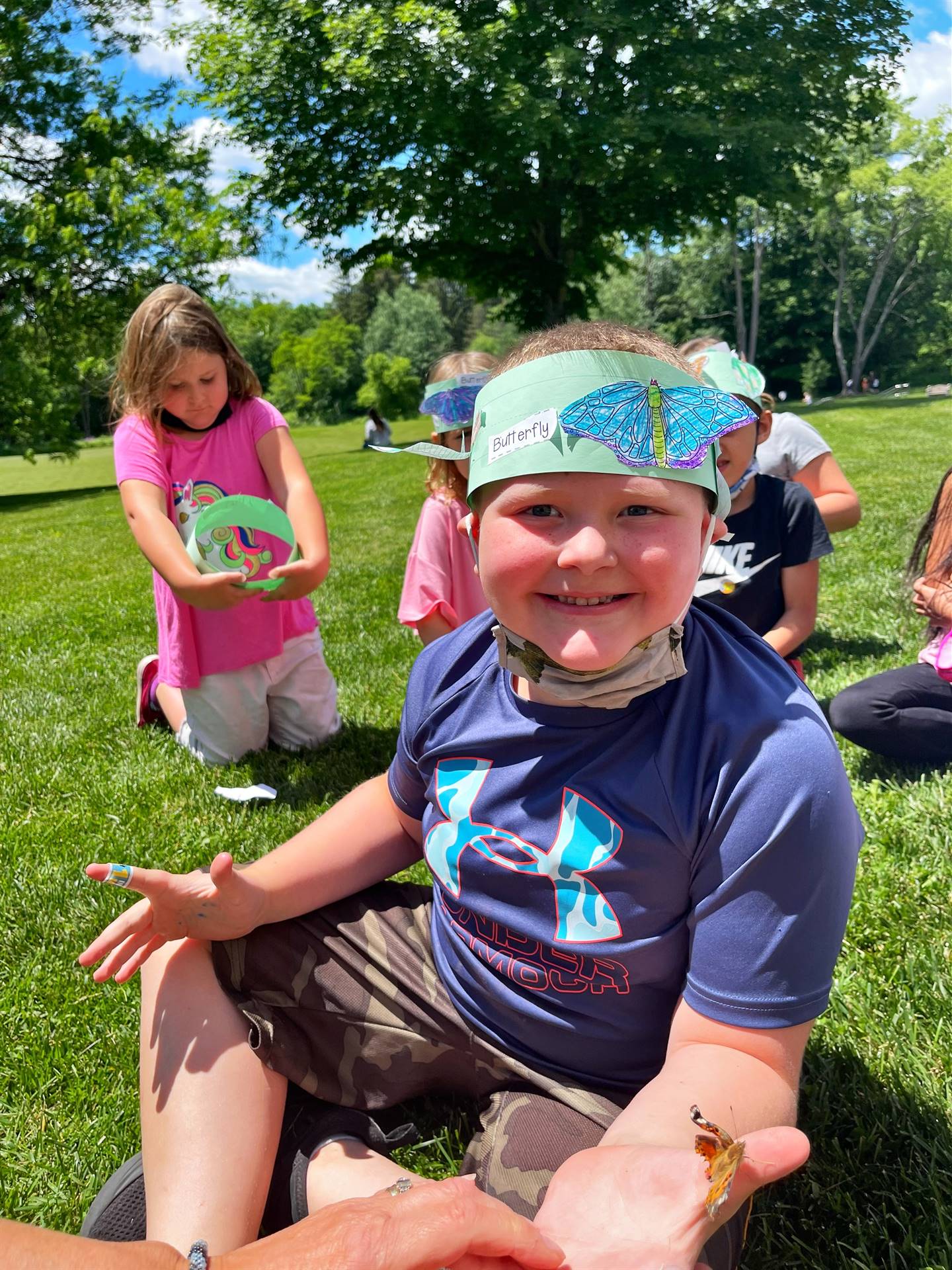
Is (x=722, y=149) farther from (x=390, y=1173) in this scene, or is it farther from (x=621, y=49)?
(x=390, y=1173)

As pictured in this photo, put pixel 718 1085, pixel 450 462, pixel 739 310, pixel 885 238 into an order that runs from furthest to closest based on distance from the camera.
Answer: pixel 739 310
pixel 885 238
pixel 450 462
pixel 718 1085

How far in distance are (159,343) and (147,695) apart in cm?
189

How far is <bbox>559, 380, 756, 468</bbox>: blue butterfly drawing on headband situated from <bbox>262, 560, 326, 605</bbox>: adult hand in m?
2.48

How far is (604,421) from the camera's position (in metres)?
1.33

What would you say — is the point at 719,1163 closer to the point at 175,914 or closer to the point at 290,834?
the point at 175,914

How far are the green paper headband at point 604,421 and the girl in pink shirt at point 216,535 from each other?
2322 millimetres

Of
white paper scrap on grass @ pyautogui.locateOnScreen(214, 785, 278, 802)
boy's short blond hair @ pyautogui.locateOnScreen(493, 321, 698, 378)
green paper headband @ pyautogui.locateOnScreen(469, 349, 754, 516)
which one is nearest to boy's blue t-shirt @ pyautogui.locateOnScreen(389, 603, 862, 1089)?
green paper headband @ pyautogui.locateOnScreen(469, 349, 754, 516)

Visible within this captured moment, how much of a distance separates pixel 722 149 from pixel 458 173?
665 centimetres

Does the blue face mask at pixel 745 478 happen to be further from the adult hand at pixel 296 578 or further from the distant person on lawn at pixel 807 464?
the adult hand at pixel 296 578

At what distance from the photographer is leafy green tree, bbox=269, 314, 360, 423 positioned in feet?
172

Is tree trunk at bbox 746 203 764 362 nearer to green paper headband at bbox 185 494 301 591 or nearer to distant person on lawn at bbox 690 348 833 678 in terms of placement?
distant person on lawn at bbox 690 348 833 678

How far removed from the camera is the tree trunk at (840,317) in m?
43.8

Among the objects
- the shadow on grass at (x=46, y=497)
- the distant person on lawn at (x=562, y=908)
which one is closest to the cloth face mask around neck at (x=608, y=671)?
the distant person on lawn at (x=562, y=908)

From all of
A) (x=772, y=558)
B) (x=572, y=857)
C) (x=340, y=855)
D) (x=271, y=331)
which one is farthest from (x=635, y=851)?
(x=271, y=331)
